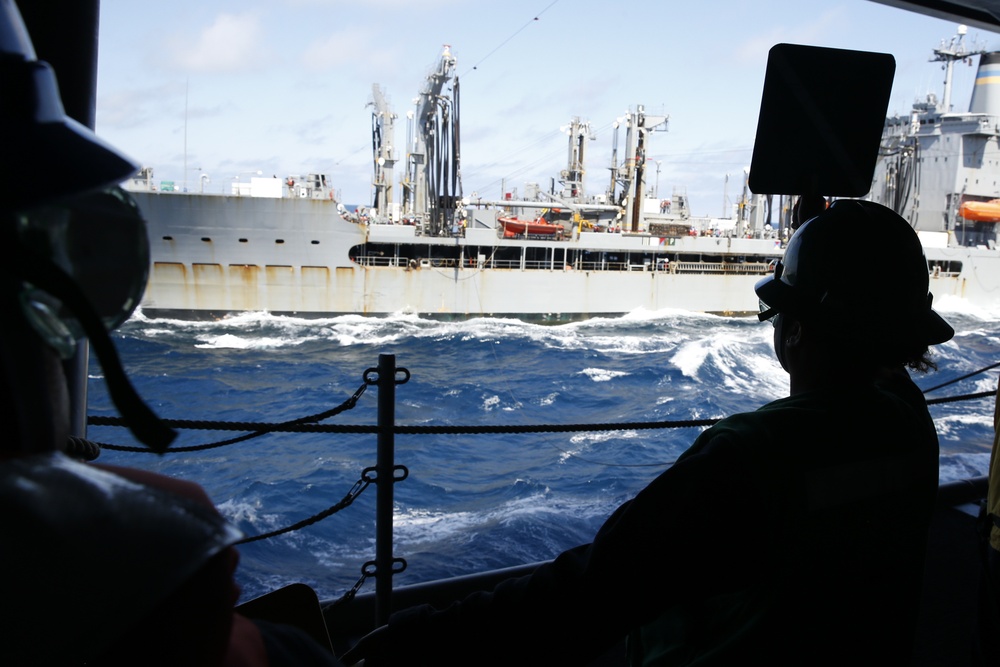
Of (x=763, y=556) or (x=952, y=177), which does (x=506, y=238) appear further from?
(x=763, y=556)

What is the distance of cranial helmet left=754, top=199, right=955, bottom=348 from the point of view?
2.97 ft

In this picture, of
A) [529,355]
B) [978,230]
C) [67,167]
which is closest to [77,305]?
[67,167]

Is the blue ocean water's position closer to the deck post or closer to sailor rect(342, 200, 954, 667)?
the deck post

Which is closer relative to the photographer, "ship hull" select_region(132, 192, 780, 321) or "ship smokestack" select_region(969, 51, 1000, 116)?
"ship hull" select_region(132, 192, 780, 321)

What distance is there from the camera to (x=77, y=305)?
1.12 ft

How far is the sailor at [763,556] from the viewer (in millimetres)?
740

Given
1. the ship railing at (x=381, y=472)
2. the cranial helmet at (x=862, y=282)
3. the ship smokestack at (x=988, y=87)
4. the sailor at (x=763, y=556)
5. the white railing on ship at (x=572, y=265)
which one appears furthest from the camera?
the ship smokestack at (x=988, y=87)

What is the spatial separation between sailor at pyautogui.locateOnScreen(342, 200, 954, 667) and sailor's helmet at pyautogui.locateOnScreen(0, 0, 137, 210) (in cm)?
56

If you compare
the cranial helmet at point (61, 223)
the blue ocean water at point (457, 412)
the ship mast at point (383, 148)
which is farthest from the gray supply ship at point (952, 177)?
the cranial helmet at point (61, 223)

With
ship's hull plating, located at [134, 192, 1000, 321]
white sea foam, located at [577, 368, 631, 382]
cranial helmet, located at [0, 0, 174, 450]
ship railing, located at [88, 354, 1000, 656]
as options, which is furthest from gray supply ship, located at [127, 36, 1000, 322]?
cranial helmet, located at [0, 0, 174, 450]

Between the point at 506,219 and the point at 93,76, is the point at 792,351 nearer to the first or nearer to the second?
the point at 93,76

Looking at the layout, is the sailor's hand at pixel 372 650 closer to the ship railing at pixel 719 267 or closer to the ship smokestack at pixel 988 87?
the ship railing at pixel 719 267

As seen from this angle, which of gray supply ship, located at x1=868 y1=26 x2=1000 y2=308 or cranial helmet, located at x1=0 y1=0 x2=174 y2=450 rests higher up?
gray supply ship, located at x1=868 y1=26 x2=1000 y2=308

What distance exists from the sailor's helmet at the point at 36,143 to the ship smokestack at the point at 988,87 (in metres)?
28.4
